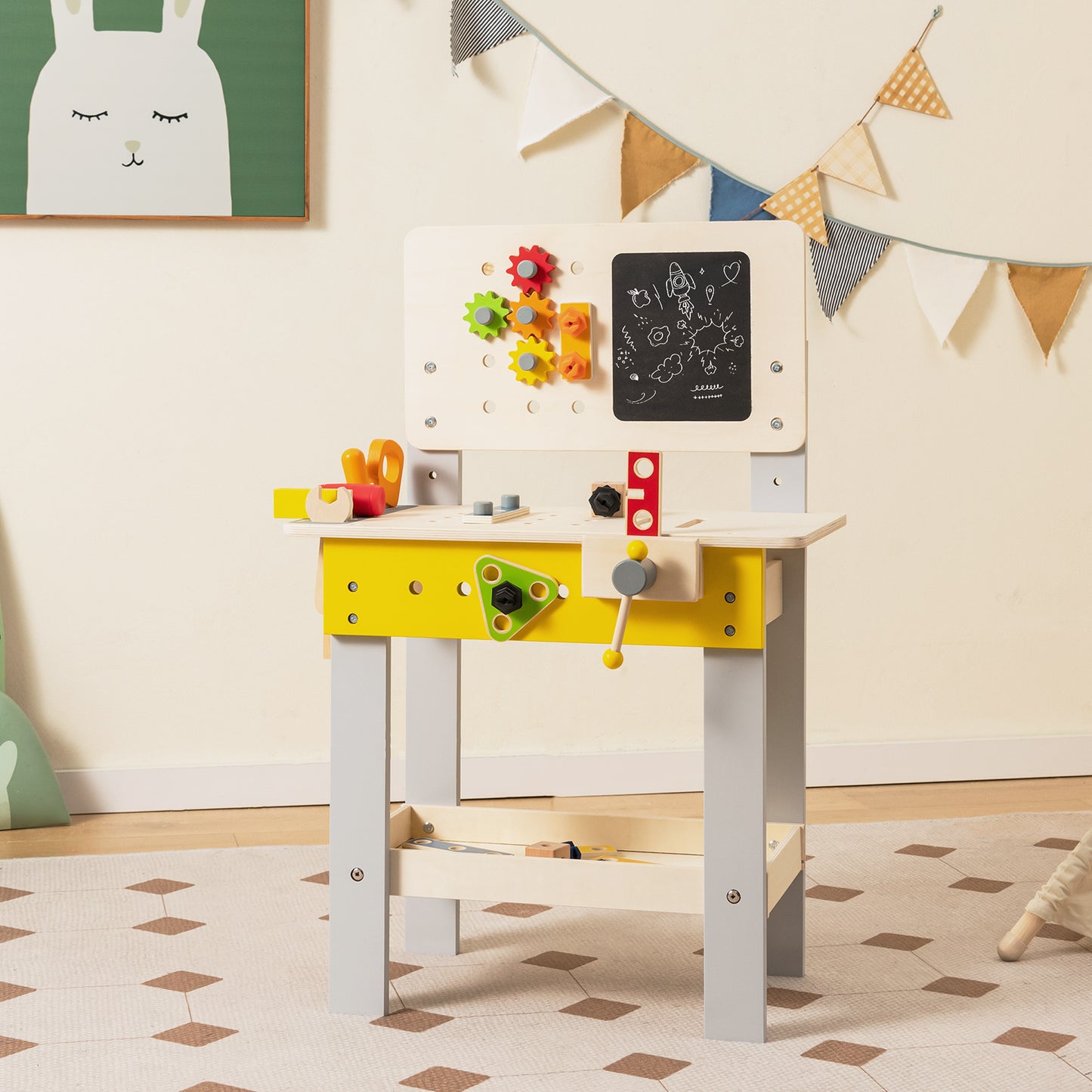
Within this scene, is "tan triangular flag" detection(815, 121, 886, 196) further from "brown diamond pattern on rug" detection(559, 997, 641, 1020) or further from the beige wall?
"brown diamond pattern on rug" detection(559, 997, 641, 1020)

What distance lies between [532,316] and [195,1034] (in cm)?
104

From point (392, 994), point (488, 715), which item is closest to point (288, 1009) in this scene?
point (392, 994)

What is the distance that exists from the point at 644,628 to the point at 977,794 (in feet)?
5.44

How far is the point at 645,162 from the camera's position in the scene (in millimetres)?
2957

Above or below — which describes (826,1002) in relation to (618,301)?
below

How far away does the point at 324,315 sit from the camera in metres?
2.92

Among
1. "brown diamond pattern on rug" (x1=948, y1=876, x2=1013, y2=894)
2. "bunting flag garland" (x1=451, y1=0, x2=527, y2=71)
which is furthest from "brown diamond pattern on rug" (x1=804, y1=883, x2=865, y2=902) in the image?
"bunting flag garland" (x1=451, y1=0, x2=527, y2=71)

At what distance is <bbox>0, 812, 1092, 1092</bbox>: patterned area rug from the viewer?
1630 mm

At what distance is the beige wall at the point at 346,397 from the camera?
9.45 feet

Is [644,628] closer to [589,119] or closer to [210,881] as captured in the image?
[210,881]

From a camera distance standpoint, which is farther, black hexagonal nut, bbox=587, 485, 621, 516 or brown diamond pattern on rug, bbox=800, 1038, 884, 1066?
black hexagonal nut, bbox=587, 485, 621, 516

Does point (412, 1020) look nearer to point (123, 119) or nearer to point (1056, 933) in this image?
point (1056, 933)

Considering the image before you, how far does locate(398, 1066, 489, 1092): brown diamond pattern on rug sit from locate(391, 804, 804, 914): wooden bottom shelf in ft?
0.72

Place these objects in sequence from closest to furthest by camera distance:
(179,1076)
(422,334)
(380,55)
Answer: (179,1076), (422,334), (380,55)
